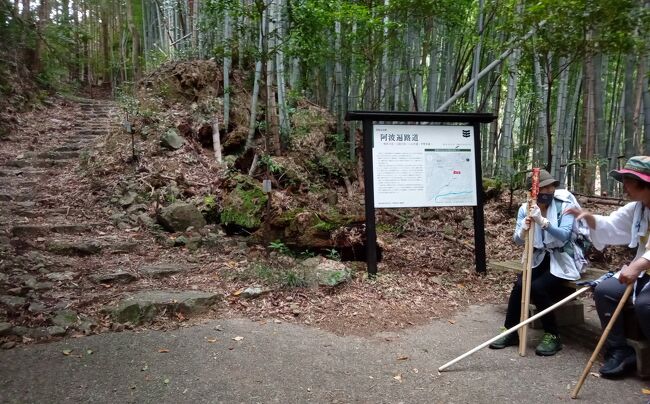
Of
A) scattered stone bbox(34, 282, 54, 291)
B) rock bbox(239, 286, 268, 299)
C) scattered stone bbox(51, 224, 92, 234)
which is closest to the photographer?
scattered stone bbox(34, 282, 54, 291)

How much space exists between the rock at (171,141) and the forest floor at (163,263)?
635 mm

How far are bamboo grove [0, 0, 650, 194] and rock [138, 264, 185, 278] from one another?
1.93 metres

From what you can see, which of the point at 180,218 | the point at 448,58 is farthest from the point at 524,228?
the point at 448,58

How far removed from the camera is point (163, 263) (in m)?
4.53

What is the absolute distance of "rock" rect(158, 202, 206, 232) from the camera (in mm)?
5508

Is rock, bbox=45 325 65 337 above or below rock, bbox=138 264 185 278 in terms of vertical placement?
below

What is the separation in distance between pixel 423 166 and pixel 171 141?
16.1 ft

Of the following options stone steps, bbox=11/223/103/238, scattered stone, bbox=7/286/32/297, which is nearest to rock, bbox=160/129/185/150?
stone steps, bbox=11/223/103/238

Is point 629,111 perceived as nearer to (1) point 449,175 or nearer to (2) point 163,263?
(1) point 449,175

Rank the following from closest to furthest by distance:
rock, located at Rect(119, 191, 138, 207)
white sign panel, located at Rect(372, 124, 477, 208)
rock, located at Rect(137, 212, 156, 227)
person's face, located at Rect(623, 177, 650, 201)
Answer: person's face, located at Rect(623, 177, 650, 201) → white sign panel, located at Rect(372, 124, 477, 208) → rock, located at Rect(137, 212, 156, 227) → rock, located at Rect(119, 191, 138, 207)

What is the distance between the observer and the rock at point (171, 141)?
7.50m

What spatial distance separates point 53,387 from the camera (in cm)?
231

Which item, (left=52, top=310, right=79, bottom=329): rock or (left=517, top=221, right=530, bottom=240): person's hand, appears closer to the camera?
(left=517, top=221, right=530, bottom=240): person's hand

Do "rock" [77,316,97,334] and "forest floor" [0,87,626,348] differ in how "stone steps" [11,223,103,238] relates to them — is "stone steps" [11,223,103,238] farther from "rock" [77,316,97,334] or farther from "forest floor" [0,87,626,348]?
"rock" [77,316,97,334]
